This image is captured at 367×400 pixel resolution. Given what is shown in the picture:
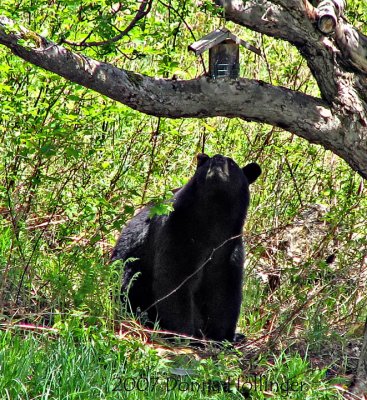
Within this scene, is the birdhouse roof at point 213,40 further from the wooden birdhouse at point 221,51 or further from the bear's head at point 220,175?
the bear's head at point 220,175

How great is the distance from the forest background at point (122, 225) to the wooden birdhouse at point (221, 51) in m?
0.27

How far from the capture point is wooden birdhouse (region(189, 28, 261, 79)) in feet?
19.7

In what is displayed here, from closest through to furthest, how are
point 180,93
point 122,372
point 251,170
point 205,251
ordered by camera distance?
point 122,372 → point 180,93 → point 205,251 → point 251,170

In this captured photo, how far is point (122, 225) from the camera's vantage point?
24.6 ft

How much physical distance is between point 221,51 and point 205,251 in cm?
207

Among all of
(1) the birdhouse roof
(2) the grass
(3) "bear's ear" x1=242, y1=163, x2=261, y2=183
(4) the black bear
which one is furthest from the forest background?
(3) "bear's ear" x1=242, y1=163, x2=261, y2=183

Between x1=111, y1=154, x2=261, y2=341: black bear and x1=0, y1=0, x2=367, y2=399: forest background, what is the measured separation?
347 mm

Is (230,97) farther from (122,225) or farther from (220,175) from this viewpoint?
(122,225)

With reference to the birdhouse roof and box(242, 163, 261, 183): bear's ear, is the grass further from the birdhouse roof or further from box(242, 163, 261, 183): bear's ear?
the birdhouse roof

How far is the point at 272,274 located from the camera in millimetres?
8258

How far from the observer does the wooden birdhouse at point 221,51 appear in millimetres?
6000

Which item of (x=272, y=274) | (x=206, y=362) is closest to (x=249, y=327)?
(x=272, y=274)

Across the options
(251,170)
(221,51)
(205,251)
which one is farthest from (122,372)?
(251,170)

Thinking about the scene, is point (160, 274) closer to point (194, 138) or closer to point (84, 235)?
point (84, 235)
